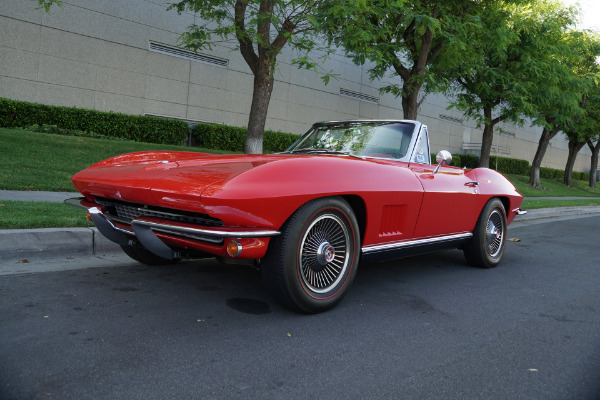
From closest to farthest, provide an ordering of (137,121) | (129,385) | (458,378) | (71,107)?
(129,385) → (458,378) → (71,107) → (137,121)

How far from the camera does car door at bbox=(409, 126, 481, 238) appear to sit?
402 cm

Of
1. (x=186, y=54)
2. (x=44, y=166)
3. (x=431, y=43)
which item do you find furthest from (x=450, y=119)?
(x=44, y=166)

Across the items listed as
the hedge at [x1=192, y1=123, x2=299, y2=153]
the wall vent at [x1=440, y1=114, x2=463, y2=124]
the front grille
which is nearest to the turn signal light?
the front grille

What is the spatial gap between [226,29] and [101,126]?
7024 mm

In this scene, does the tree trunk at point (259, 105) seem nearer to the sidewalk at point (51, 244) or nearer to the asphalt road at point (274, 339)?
the sidewalk at point (51, 244)

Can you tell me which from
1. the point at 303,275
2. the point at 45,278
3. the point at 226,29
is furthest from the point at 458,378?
the point at 226,29

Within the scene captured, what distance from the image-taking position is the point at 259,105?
909cm

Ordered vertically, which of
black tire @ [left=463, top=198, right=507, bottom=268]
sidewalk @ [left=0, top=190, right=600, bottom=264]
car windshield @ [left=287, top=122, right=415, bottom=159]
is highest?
car windshield @ [left=287, top=122, right=415, bottom=159]

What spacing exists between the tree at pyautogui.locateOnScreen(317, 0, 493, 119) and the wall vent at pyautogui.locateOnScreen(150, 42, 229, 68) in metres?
5.81

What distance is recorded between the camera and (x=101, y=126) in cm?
1327

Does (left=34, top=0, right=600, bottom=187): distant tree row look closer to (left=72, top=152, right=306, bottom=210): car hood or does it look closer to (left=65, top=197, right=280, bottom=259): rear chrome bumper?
(left=72, top=152, right=306, bottom=210): car hood

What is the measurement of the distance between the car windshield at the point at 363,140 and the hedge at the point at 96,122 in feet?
33.2

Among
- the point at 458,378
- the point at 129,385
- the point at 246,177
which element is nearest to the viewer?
the point at 129,385

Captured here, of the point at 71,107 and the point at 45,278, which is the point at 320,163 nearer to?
the point at 45,278
